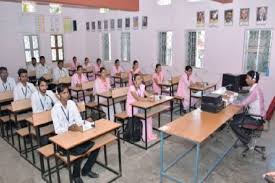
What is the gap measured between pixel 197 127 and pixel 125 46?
6312 millimetres

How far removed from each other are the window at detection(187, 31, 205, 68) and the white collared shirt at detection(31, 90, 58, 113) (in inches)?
166

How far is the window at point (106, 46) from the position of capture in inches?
371

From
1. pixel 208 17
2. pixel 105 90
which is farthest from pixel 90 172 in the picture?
pixel 208 17

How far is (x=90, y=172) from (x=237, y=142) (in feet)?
8.50

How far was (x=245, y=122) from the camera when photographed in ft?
12.0

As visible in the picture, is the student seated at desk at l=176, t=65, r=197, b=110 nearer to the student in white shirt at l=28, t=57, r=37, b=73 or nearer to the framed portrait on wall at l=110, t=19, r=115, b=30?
the framed portrait on wall at l=110, t=19, r=115, b=30

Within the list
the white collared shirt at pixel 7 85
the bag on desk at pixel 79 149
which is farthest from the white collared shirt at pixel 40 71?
the bag on desk at pixel 79 149

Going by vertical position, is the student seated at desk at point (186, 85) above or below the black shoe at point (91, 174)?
above

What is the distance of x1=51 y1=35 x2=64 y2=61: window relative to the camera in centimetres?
927

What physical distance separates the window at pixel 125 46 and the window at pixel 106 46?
0.75 meters

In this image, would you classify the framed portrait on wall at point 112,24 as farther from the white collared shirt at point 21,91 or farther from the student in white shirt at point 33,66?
the white collared shirt at point 21,91

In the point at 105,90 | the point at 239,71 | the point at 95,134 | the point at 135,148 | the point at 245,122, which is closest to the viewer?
the point at 95,134

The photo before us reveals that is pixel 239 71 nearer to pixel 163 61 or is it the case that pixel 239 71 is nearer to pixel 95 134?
pixel 163 61

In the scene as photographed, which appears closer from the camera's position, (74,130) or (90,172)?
(74,130)
